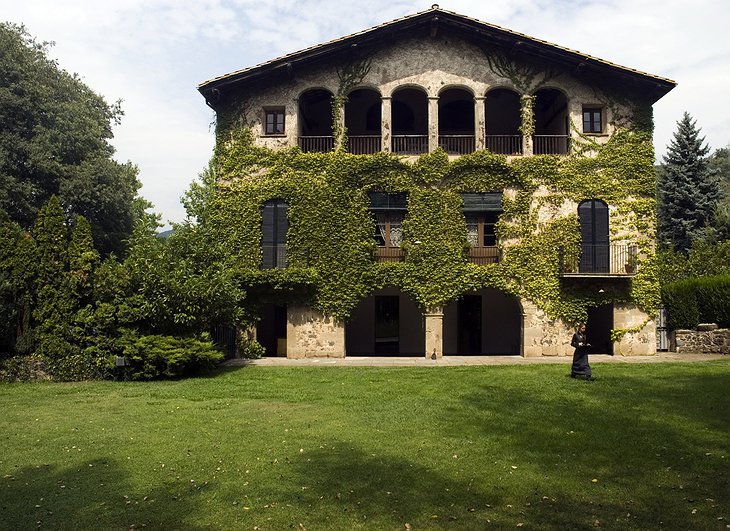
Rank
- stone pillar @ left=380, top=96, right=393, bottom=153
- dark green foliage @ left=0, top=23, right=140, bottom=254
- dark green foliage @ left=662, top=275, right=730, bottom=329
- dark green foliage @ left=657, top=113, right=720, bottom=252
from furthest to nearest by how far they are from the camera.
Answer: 1. dark green foliage @ left=657, top=113, right=720, bottom=252
2. dark green foliage @ left=0, top=23, right=140, bottom=254
3. stone pillar @ left=380, top=96, right=393, bottom=153
4. dark green foliage @ left=662, top=275, right=730, bottom=329

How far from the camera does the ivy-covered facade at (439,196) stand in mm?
23219

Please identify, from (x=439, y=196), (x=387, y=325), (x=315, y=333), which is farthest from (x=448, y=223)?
(x=315, y=333)

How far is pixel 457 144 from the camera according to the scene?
24922 millimetres

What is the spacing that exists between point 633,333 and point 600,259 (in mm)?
3213

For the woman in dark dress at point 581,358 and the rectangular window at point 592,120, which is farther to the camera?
the rectangular window at point 592,120

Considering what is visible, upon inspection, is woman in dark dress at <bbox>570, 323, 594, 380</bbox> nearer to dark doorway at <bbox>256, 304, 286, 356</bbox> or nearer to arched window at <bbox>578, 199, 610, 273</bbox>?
arched window at <bbox>578, 199, 610, 273</bbox>

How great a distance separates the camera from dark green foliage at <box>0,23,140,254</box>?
3186 centimetres

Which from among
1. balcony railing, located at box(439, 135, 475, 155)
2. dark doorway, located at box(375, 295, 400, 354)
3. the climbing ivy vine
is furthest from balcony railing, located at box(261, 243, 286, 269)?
balcony railing, located at box(439, 135, 475, 155)

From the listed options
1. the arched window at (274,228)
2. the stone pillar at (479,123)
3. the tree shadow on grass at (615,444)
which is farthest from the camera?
the stone pillar at (479,123)

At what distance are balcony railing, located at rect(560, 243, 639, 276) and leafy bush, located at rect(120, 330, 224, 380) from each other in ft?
46.0

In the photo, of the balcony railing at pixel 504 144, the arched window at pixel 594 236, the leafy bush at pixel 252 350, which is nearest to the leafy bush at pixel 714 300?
the arched window at pixel 594 236

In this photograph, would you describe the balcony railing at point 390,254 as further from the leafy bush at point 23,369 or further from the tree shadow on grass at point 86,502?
the tree shadow on grass at point 86,502

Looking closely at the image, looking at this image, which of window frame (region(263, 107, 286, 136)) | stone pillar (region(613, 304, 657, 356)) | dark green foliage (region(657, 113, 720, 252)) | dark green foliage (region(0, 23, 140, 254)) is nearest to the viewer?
stone pillar (region(613, 304, 657, 356))

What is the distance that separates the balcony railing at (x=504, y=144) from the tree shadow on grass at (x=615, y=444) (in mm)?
12176
